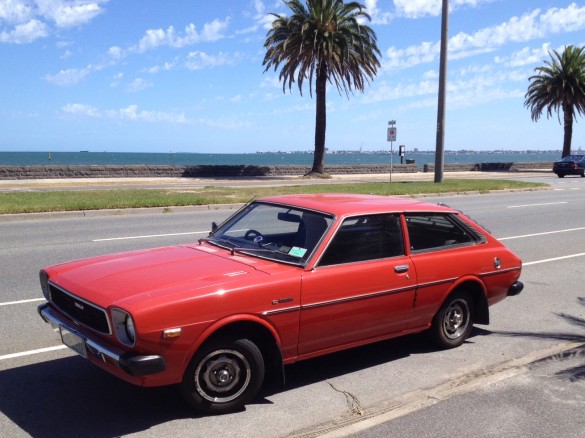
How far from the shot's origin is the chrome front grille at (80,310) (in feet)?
13.5

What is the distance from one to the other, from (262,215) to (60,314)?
190cm

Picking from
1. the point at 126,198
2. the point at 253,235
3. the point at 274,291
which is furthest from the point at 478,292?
the point at 126,198

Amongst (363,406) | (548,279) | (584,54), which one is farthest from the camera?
(584,54)

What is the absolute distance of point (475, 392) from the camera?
15.8 ft

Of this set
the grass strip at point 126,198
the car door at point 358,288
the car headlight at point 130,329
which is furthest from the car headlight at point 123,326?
the grass strip at point 126,198

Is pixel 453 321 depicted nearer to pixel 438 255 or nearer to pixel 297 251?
pixel 438 255

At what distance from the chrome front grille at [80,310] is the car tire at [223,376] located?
25.0 inches

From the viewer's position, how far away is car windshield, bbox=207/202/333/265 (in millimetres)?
4926

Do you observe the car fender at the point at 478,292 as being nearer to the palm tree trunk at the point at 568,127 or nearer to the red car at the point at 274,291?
the red car at the point at 274,291

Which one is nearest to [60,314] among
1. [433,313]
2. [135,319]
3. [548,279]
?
[135,319]

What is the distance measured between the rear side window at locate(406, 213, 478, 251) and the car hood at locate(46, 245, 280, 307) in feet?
4.75

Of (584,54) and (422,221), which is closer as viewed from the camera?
(422,221)

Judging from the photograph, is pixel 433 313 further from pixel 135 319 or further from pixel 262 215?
pixel 135 319

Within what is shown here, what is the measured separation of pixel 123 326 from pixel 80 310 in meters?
0.56
